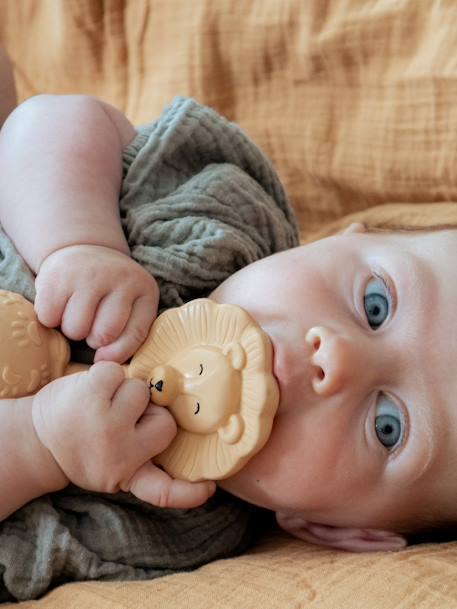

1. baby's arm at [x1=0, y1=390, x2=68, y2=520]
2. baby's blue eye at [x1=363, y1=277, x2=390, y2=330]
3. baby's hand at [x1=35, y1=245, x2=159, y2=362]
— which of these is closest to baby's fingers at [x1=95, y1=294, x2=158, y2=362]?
baby's hand at [x1=35, y1=245, x2=159, y2=362]

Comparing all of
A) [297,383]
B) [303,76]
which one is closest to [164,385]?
[297,383]

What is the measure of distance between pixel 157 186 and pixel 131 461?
432 millimetres

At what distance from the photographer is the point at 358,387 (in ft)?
2.85

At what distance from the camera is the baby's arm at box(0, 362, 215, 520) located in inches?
32.4

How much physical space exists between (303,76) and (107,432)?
2.81 ft

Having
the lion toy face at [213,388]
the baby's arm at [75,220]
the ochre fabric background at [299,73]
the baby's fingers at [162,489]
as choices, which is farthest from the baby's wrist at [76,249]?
the ochre fabric background at [299,73]

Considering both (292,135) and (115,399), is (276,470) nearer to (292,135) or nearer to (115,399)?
(115,399)

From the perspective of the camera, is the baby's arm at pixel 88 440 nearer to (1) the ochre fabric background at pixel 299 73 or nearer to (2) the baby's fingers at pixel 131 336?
(2) the baby's fingers at pixel 131 336

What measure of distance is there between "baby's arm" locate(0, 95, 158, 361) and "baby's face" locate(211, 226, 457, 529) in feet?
0.44

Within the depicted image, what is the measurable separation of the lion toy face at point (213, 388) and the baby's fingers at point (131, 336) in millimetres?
22

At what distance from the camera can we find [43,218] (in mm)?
969

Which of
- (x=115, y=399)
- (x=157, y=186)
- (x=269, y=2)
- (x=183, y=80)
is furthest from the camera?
(x=183, y=80)

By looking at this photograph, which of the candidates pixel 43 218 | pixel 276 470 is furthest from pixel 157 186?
pixel 276 470

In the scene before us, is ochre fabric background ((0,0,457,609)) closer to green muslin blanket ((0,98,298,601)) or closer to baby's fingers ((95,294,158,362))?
green muslin blanket ((0,98,298,601))
